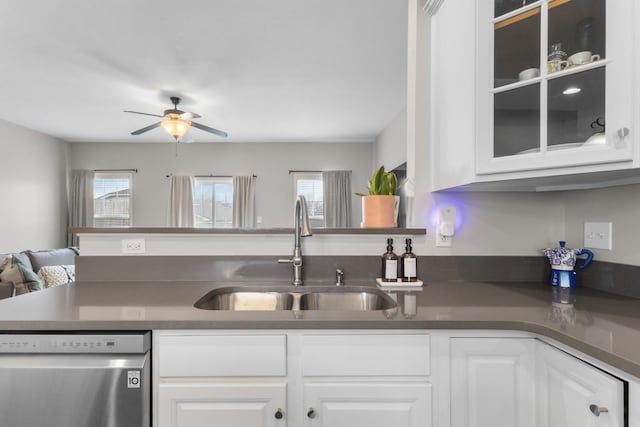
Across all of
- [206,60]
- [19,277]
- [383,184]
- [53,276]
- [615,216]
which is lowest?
[53,276]

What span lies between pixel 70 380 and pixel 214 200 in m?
5.62

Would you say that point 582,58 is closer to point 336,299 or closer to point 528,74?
point 528,74

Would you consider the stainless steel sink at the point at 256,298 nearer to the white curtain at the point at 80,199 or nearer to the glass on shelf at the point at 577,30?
the glass on shelf at the point at 577,30

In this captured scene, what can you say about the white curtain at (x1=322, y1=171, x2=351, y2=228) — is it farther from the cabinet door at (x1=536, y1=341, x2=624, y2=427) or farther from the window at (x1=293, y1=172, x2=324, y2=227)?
the cabinet door at (x1=536, y1=341, x2=624, y2=427)

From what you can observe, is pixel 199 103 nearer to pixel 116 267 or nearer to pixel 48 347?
pixel 116 267

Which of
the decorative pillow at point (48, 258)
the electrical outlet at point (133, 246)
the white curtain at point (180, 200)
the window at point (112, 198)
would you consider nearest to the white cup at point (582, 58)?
the electrical outlet at point (133, 246)

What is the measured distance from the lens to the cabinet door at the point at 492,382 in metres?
0.97

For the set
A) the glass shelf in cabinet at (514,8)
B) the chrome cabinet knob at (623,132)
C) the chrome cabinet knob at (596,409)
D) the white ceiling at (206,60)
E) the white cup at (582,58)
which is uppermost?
the white ceiling at (206,60)

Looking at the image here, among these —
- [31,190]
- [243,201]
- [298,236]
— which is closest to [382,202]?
[298,236]

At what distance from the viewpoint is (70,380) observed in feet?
3.06

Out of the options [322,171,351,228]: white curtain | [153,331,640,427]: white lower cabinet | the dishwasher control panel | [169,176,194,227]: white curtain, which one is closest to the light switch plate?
[153,331,640,427]: white lower cabinet

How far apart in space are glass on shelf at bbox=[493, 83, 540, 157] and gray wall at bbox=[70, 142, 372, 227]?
5.06 meters

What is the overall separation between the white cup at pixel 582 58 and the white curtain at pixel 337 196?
521 cm

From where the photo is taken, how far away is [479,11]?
3.92 feet
